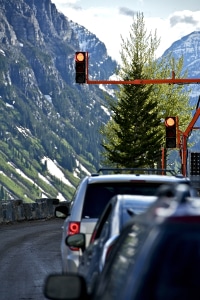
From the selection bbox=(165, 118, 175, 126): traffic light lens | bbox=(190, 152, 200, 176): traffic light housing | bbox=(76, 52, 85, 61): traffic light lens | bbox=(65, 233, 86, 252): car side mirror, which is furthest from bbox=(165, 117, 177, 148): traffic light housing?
bbox=(65, 233, 86, 252): car side mirror

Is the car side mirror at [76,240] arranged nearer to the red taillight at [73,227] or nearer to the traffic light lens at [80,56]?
the red taillight at [73,227]

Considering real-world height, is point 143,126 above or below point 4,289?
below

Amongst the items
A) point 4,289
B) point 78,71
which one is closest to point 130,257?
point 4,289

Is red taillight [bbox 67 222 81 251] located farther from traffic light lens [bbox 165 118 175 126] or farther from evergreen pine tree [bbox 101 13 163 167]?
evergreen pine tree [bbox 101 13 163 167]

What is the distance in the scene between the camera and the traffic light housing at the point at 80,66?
30.2 meters

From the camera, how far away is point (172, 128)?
3231 cm

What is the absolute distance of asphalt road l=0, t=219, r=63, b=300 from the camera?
50.2 feet

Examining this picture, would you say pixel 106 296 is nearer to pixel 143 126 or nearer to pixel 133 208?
pixel 133 208

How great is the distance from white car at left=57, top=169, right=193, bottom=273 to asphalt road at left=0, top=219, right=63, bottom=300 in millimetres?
2955

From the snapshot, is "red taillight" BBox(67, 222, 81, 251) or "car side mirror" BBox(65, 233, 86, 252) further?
"red taillight" BBox(67, 222, 81, 251)

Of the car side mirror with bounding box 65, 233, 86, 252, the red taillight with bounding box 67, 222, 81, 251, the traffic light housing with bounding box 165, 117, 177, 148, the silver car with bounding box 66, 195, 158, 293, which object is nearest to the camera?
the silver car with bounding box 66, 195, 158, 293

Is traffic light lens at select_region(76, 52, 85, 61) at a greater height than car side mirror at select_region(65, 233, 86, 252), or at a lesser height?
greater

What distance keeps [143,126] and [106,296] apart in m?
77.3

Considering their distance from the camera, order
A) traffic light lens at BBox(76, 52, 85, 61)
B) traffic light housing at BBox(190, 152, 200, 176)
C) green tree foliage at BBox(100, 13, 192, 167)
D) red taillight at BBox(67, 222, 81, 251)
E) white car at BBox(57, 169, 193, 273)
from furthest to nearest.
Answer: green tree foliage at BBox(100, 13, 192, 167), traffic light housing at BBox(190, 152, 200, 176), traffic light lens at BBox(76, 52, 85, 61), red taillight at BBox(67, 222, 81, 251), white car at BBox(57, 169, 193, 273)
